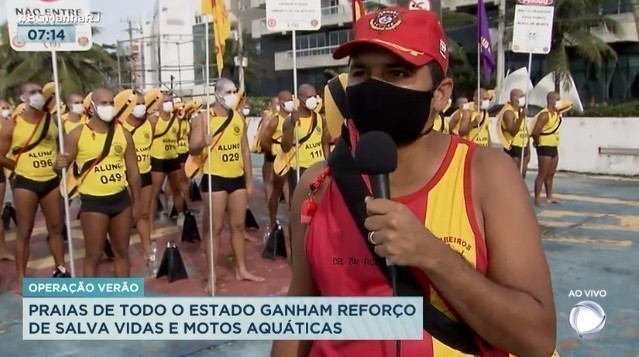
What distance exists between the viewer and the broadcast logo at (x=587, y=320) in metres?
4.64

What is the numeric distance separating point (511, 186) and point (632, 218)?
349 inches

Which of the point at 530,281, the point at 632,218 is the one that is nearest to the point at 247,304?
the point at 530,281

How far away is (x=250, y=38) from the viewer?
45.1m

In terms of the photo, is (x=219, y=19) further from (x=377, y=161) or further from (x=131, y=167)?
(x=377, y=161)

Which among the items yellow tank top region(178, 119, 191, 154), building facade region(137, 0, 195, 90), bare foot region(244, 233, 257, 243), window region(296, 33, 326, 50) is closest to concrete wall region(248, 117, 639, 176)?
yellow tank top region(178, 119, 191, 154)

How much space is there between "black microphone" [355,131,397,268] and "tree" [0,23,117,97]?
31091 millimetres

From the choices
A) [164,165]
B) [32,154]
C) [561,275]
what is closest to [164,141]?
[164,165]

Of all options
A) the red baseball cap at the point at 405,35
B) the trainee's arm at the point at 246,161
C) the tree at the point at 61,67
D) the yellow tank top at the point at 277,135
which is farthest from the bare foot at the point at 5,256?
the tree at the point at 61,67

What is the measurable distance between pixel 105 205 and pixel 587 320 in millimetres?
3844

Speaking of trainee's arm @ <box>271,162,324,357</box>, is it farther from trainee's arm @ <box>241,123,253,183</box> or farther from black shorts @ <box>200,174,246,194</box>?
trainee's arm @ <box>241,123,253,183</box>

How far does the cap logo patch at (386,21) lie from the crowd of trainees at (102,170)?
4447 millimetres

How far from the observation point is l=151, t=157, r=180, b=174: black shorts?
9406 mm

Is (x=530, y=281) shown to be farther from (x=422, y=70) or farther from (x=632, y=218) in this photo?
(x=632, y=218)

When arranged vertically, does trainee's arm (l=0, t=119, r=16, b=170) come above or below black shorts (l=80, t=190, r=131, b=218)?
above
